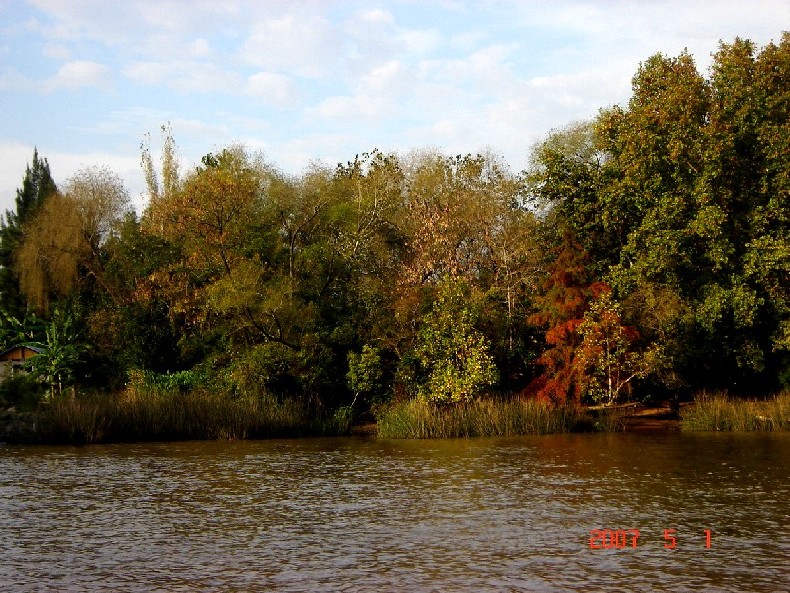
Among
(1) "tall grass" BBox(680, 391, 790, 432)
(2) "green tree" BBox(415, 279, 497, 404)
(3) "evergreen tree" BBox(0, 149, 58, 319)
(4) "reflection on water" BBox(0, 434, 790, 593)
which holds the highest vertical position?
(3) "evergreen tree" BBox(0, 149, 58, 319)

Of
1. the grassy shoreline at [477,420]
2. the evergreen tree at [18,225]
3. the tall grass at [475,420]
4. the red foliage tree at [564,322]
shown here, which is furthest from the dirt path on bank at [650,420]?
the evergreen tree at [18,225]

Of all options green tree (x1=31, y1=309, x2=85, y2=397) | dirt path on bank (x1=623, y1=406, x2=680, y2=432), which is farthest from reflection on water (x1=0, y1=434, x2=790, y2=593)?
green tree (x1=31, y1=309, x2=85, y2=397)

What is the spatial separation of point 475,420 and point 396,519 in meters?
16.4

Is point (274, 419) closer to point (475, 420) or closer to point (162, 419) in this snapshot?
point (162, 419)

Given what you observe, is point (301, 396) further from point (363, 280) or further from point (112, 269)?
point (112, 269)

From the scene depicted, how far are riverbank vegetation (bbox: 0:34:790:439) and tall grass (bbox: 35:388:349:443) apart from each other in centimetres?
9

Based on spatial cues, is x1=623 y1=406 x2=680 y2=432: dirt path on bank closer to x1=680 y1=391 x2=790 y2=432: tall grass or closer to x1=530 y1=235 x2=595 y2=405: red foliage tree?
x1=680 y1=391 x2=790 y2=432: tall grass

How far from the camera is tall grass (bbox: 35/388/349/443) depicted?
30.5m

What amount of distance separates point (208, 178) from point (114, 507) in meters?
22.5

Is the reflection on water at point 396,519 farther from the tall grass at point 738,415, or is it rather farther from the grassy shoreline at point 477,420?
the tall grass at point 738,415

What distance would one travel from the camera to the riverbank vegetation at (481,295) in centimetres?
3444

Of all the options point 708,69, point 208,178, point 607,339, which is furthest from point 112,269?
point 708,69

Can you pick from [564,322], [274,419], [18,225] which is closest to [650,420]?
[564,322]

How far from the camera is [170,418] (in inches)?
1271
